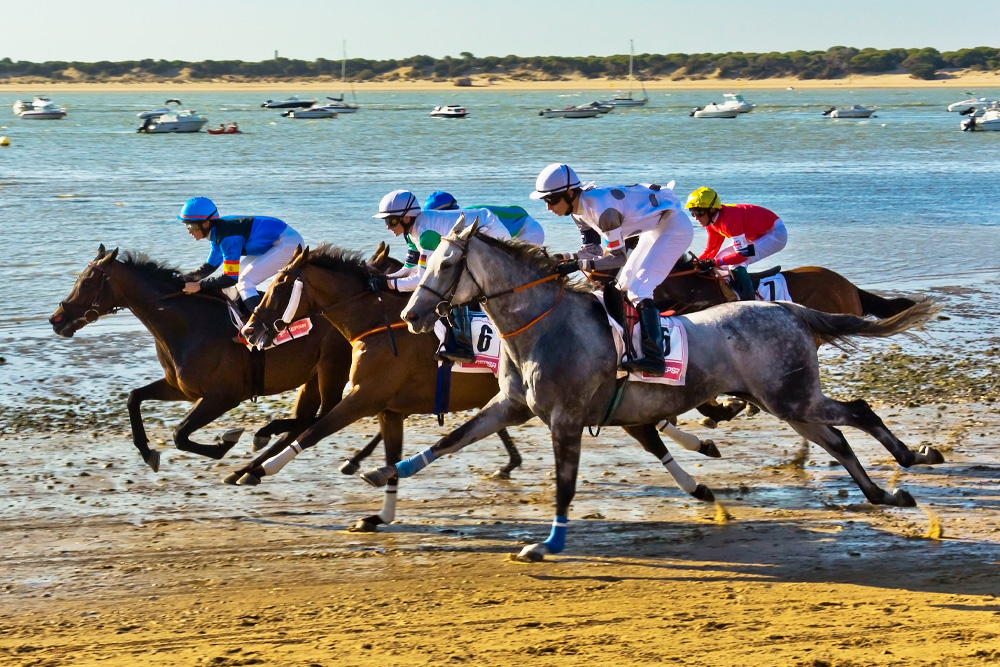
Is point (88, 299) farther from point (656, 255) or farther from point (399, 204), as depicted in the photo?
point (656, 255)

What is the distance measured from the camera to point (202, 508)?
887 cm

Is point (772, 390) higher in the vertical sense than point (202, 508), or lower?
higher

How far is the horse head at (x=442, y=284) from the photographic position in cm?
723

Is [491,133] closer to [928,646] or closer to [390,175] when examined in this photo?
[390,175]

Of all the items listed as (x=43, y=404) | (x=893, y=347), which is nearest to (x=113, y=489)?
(x=43, y=404)

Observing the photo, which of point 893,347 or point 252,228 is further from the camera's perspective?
point 893,347

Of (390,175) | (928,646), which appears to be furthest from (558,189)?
(390,175)

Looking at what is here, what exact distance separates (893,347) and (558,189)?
771cm

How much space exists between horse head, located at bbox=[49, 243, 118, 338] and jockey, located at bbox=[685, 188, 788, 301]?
506 cm

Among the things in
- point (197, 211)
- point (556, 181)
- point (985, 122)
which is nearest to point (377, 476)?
point (556, 181)

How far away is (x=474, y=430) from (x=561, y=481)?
26.1 inches

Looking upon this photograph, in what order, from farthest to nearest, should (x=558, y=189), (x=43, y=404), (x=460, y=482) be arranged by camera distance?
(x=43, y=404) < (x=460, y=482) < (x=558, y=189)

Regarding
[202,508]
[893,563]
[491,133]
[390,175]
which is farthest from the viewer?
[491,133]

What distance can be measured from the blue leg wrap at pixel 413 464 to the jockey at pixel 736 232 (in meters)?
3.93
